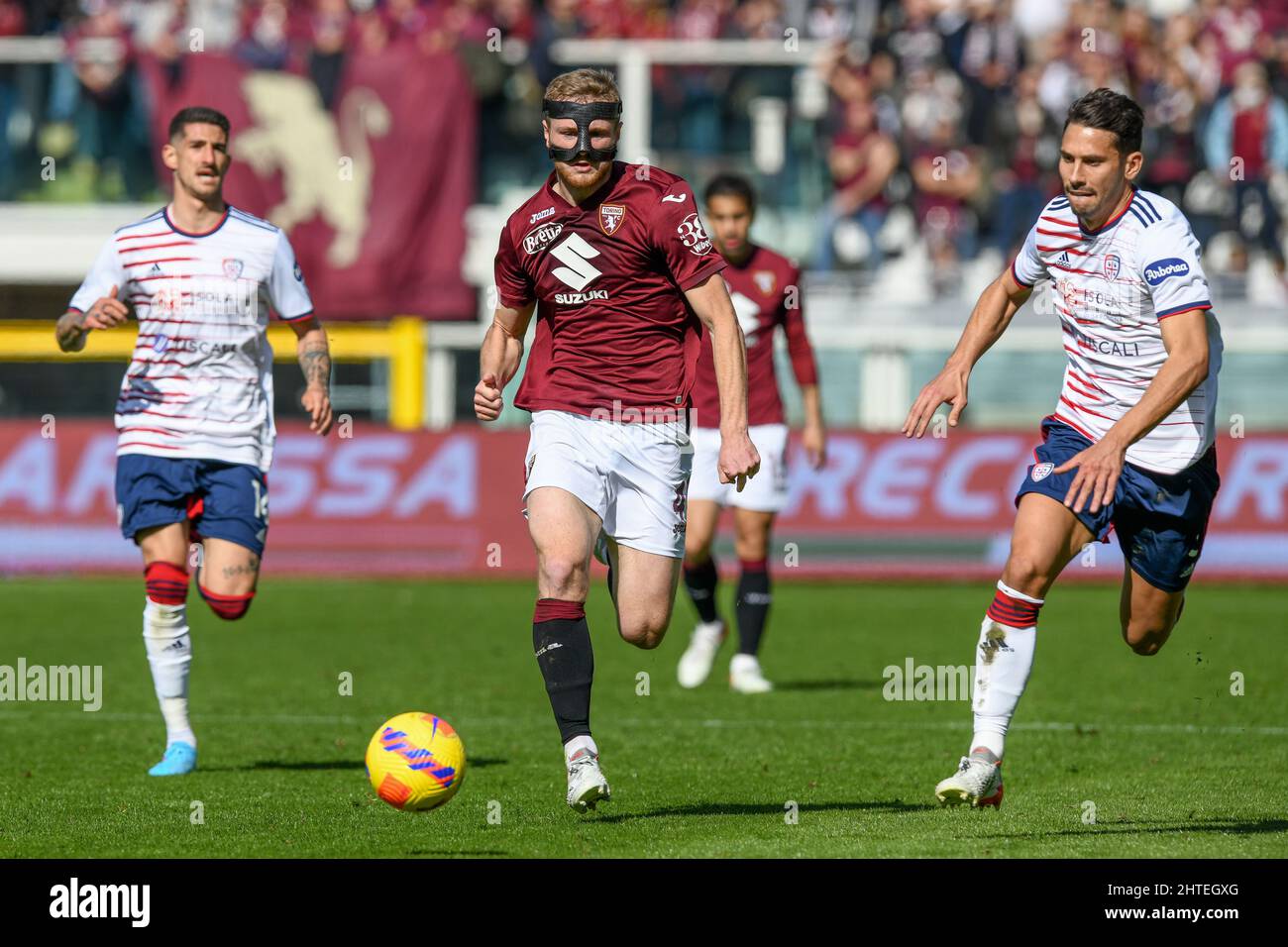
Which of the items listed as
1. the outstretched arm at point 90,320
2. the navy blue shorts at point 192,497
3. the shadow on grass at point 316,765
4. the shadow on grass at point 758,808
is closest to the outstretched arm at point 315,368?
the navy blue shorts at point 192,497

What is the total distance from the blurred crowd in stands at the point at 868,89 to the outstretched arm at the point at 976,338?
556 inches

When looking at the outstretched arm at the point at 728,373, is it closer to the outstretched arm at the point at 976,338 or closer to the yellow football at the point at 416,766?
the outstretched arm at the point at 976,338

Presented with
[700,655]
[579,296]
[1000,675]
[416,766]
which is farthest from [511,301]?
[700,655]

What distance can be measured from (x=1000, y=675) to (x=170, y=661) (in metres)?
3.68

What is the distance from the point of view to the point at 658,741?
9.62 m

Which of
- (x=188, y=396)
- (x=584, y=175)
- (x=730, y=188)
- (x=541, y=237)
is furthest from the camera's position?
(x=730, y=188)

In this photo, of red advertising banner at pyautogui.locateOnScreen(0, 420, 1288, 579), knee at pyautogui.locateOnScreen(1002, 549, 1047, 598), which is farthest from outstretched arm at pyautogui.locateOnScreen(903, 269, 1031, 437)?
red advertising banner at pyautogui.locateOnScreen(0, 420, 1288, 579)

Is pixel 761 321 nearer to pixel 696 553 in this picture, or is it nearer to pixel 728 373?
pixel 696 553

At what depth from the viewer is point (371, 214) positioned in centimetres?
2280
